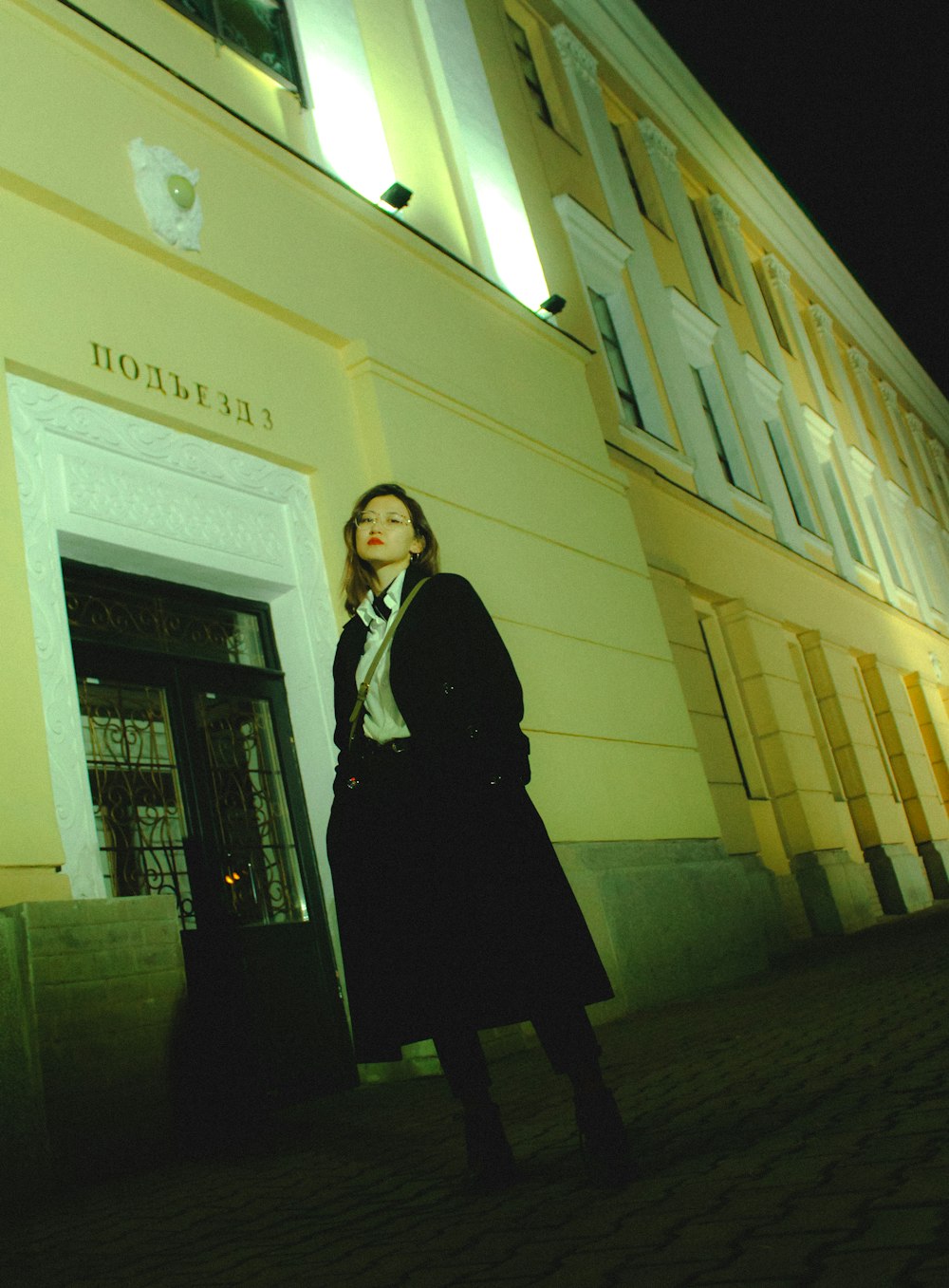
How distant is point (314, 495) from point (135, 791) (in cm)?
221

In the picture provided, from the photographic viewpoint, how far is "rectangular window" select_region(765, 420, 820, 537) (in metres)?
17.2

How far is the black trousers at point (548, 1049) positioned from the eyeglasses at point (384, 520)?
146 centimetres

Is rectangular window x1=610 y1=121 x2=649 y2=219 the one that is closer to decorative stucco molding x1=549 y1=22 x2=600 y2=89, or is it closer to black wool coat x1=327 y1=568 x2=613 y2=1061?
decorative stucco molding x1=549 y1=22 x2=600 y2=89

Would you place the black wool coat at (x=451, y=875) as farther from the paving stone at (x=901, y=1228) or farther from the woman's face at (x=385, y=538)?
the paving stone at (x=901, y=1228)

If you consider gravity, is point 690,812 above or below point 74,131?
below

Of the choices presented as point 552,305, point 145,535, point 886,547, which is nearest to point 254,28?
point 552,305

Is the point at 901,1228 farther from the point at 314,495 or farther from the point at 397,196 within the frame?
the point at 397,196

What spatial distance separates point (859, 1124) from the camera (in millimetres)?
2953

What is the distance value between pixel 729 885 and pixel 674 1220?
6886 mm

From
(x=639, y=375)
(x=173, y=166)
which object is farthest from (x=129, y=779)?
(x=639, y=375)

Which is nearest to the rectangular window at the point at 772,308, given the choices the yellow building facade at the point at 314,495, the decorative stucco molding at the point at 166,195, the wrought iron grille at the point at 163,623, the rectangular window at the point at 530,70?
the yellow building facade at the point at 314,495

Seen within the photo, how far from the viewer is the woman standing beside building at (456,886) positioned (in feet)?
9.82

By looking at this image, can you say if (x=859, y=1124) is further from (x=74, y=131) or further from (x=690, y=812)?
(x=690, y=812)

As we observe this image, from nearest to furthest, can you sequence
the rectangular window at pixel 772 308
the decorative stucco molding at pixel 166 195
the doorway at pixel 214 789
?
1. the doorway at pixel 214 789
2. the decorative stucco molding at pixel 166 195
3. the rectangular window at pixel 772 308
